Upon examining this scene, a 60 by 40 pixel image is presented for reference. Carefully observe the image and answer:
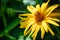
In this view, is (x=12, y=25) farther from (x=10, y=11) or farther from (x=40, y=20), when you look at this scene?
(x=40, y=20)

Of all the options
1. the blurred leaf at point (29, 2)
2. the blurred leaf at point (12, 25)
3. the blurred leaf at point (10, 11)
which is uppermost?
the blurred leaf at point (29, 2)

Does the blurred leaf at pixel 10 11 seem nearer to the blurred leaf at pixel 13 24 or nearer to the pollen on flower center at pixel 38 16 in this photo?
the blurred leaf at pixel 13 24

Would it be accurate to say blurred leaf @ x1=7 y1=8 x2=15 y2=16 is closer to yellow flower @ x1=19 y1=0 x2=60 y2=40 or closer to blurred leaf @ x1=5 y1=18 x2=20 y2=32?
blurred leaf @ x1=5 y1=18 x2=20 y2=32

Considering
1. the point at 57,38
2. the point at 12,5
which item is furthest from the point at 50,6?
the point at 12,5

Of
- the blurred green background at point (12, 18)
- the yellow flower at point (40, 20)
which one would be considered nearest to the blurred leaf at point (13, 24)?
the blurred green background at point (12, 18)

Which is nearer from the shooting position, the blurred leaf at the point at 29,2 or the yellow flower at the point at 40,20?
the yellow flower at the point at 40,20

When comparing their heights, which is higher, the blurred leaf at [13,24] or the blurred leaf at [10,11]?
the blurred leaf at [10,11]

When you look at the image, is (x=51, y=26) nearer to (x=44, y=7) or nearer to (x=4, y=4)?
(x=44, y=7)

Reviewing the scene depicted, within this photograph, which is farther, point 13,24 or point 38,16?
point 13,24

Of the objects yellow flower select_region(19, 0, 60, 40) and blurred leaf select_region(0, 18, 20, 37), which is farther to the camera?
blurred leaf select_region(0, 18, 20, 37)

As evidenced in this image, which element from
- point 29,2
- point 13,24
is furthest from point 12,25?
point 29,2

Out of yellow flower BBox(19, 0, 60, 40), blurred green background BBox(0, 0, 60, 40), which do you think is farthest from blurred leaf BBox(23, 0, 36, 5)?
yellow flower BBox(19, 0, 60, 40)

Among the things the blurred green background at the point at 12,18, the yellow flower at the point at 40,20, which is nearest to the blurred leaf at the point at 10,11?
the blurred green background at the point at 12,18
